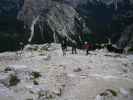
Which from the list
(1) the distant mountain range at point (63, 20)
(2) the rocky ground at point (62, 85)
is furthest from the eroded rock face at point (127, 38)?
(2) the rocky ground at point (62, 85)

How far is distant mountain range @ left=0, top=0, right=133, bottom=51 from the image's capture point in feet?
207

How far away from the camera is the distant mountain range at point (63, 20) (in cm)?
6297

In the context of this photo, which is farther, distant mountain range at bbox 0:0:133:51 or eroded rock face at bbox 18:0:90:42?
eroded rock face at bbox 18:0:90:42

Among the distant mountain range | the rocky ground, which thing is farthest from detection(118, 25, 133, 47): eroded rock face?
the rocky ground

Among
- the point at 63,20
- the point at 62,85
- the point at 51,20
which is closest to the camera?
the point at 62,85

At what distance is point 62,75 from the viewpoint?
57.4ft

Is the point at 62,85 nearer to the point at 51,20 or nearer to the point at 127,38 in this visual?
the point at 127,38

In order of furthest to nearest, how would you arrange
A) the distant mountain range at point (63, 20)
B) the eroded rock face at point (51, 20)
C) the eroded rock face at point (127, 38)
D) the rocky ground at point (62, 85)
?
the eroded rock face at point (51, 20), the distant mountain range at point (63, 20), the eroded rock face at point (127, 38), the rocky ground at point (62, 85)

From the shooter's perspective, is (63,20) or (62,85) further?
(63,20)

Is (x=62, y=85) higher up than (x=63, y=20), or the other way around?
(x=63, y=20)

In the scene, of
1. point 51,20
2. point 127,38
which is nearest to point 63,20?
point 51,20

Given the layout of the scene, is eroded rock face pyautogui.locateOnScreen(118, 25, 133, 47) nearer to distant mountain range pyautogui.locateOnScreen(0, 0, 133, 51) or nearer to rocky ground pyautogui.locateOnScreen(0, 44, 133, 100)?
distant mountain range pyautogui.locateOnScreen(0, 0, 133, 51)

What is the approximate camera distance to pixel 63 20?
67438 mm

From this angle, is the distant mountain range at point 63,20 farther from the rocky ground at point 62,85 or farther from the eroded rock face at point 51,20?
the rocky ground at point 62,85
